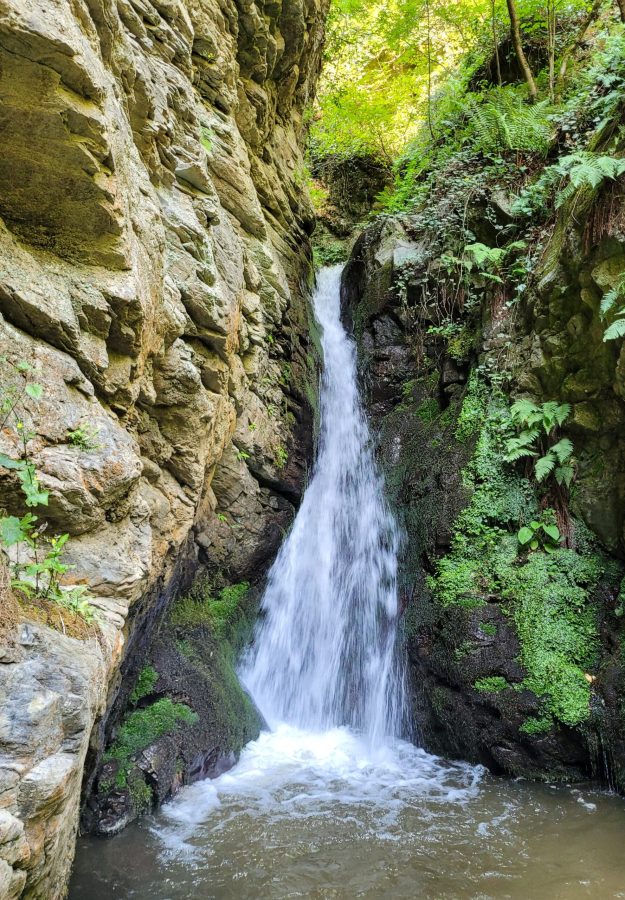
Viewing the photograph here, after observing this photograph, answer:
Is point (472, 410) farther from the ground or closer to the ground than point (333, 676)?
farther from the ground

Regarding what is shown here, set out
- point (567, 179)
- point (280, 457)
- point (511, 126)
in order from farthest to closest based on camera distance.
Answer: point (511, 126), point (280, 457), point (567, 179)

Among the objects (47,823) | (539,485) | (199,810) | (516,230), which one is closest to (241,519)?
(199,810)

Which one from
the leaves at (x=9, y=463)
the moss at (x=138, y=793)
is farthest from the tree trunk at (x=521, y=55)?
the moss at (x=138, y=793)

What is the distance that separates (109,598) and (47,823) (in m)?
1.41

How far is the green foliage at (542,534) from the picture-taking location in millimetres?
6641

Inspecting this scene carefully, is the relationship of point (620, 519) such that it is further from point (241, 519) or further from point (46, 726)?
point (46, 726)

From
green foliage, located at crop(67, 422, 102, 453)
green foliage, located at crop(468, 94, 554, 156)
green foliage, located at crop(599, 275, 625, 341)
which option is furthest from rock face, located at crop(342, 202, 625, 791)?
green foliage, located at crop(67, 422, 102, 453)

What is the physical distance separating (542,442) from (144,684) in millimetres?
5486

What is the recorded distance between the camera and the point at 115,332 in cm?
397

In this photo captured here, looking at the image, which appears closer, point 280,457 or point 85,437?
point 85,437

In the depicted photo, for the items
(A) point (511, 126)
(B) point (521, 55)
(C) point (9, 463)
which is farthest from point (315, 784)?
(B) point (521, 55)

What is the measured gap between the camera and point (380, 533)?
858cm

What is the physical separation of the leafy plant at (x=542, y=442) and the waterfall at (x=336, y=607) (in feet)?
7.70

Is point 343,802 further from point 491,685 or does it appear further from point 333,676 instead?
point 333,676
